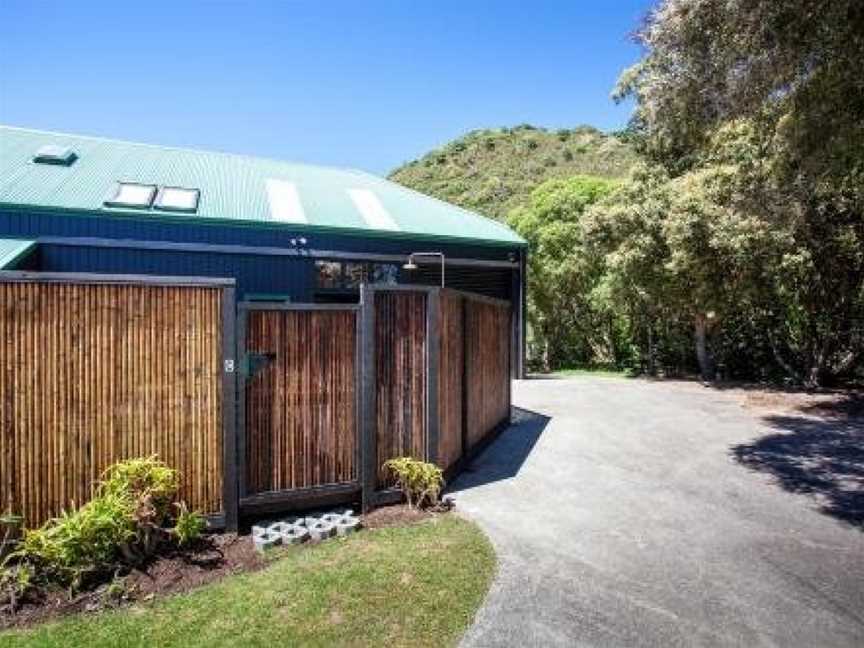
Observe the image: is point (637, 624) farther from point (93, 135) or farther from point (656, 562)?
point (93, 135)

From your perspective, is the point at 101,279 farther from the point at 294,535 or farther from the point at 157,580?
the point at 294,535

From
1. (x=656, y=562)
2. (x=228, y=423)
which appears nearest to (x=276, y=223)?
(x=228, y=423)

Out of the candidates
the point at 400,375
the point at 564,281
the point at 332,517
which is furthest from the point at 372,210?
the point at 332,517

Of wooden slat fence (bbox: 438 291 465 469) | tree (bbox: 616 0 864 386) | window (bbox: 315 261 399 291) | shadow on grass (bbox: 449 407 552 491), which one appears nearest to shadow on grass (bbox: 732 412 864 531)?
shadow on grass (bbox: 449 407 552 491)

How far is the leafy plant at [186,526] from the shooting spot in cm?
615

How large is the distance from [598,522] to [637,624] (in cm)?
245

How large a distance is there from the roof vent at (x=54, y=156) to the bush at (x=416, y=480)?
13777mm

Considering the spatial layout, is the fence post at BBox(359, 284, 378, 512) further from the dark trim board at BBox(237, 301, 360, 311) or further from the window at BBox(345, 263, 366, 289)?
the window at BBox(345, 263, 366, 289)

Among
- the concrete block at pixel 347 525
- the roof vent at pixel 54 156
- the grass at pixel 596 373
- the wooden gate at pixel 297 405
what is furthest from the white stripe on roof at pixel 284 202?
the grass at pixel 596 373

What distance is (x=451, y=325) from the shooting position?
907 cm

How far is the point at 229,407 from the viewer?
6.74 meters

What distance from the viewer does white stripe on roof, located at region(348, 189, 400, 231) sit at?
59.8 ft

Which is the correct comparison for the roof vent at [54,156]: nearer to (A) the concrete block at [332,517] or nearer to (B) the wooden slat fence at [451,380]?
(B) the wooden slat fence at [451,380]

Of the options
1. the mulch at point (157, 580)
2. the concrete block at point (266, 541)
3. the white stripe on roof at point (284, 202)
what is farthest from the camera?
the white stripe on roof at point (284, 202)
